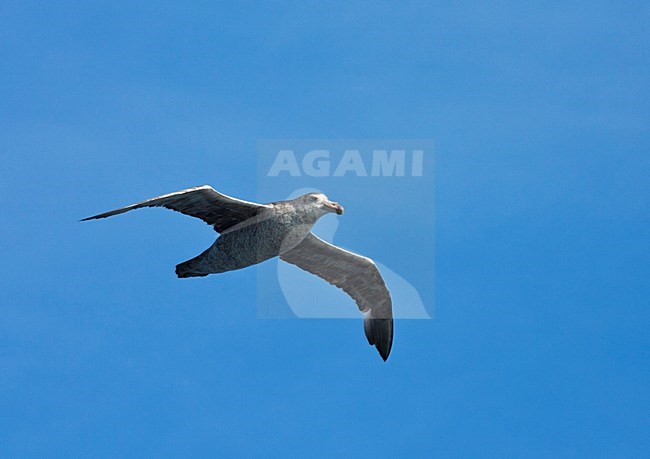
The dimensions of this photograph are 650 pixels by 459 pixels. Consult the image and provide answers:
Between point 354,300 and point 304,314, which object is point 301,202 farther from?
point 354,300

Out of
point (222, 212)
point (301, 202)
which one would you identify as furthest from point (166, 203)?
point (301, 202)

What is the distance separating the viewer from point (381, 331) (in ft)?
83.8

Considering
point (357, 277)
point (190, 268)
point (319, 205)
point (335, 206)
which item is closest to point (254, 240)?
point (319, 205)

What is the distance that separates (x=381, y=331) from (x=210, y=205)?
6.44 m

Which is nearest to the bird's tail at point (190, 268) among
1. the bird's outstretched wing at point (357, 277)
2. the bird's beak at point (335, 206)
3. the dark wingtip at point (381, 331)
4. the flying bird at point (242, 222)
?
the flying bird at point (242, 222)

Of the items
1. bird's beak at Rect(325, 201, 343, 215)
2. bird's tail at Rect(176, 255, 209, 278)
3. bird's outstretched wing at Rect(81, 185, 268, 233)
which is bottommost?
bird's tail at Rect(176, 255, 209, 278)

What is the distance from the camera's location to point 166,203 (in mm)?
20641

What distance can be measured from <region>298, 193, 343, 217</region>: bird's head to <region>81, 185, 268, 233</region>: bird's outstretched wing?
837 millimetres

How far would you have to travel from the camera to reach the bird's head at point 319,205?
2108 cm

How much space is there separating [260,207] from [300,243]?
2.35m

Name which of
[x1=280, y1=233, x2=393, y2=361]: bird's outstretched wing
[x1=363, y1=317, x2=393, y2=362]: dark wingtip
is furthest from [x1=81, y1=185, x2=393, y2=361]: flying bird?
[x1=363, y1=317, x2=393, y2=362]: dark wingtip

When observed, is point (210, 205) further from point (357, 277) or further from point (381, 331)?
point (381, 331)

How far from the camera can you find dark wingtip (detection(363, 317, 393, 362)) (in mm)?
25531

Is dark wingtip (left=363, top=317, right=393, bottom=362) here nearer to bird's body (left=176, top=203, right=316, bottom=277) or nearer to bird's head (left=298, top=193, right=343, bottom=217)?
bird's body (left=176, top=203, right=316, bottom=277)
